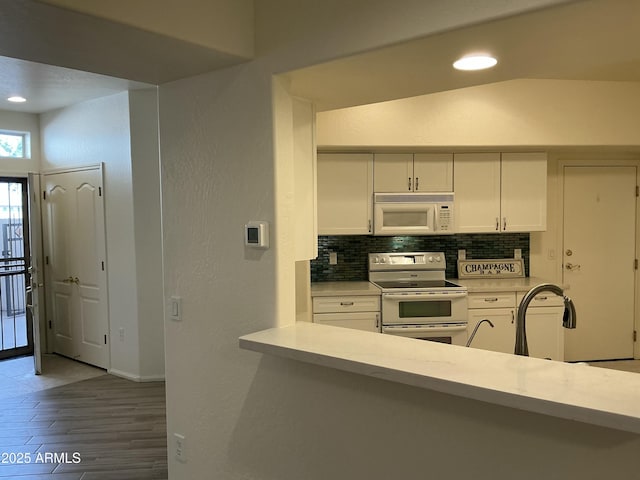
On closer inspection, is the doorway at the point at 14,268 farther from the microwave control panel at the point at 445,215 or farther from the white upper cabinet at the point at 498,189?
the white upper cabinet at the point at 498,189

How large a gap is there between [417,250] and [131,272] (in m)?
2.68

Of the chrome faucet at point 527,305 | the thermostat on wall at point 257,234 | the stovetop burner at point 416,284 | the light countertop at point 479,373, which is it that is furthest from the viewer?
the stovetop burner at point 416,284

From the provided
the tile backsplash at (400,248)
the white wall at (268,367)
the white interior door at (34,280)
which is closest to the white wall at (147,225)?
the white interior door at (34,280)

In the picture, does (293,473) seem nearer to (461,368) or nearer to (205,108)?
(461,368)

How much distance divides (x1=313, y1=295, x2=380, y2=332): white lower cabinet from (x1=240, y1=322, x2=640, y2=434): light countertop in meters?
1.96

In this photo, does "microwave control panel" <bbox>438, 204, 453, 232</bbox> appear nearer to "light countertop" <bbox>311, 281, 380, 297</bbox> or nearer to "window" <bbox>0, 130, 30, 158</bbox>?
"light countertop" <bbox>311, 281, 380, 297</bbox>

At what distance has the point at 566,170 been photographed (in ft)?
15.7

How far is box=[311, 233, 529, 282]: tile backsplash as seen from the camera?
187 inches

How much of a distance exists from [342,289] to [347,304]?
0.50ft

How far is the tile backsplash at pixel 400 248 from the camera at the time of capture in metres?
4.76

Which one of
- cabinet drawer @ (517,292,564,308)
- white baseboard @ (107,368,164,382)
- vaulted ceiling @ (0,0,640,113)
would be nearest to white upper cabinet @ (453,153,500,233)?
cabinet drawer @ (517,292,564,308)

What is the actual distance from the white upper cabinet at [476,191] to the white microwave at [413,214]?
0.37ft

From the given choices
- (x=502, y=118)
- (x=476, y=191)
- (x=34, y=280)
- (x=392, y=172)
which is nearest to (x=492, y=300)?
(x=476, y=191)

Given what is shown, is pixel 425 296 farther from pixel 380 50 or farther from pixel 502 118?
pixel 380 50
